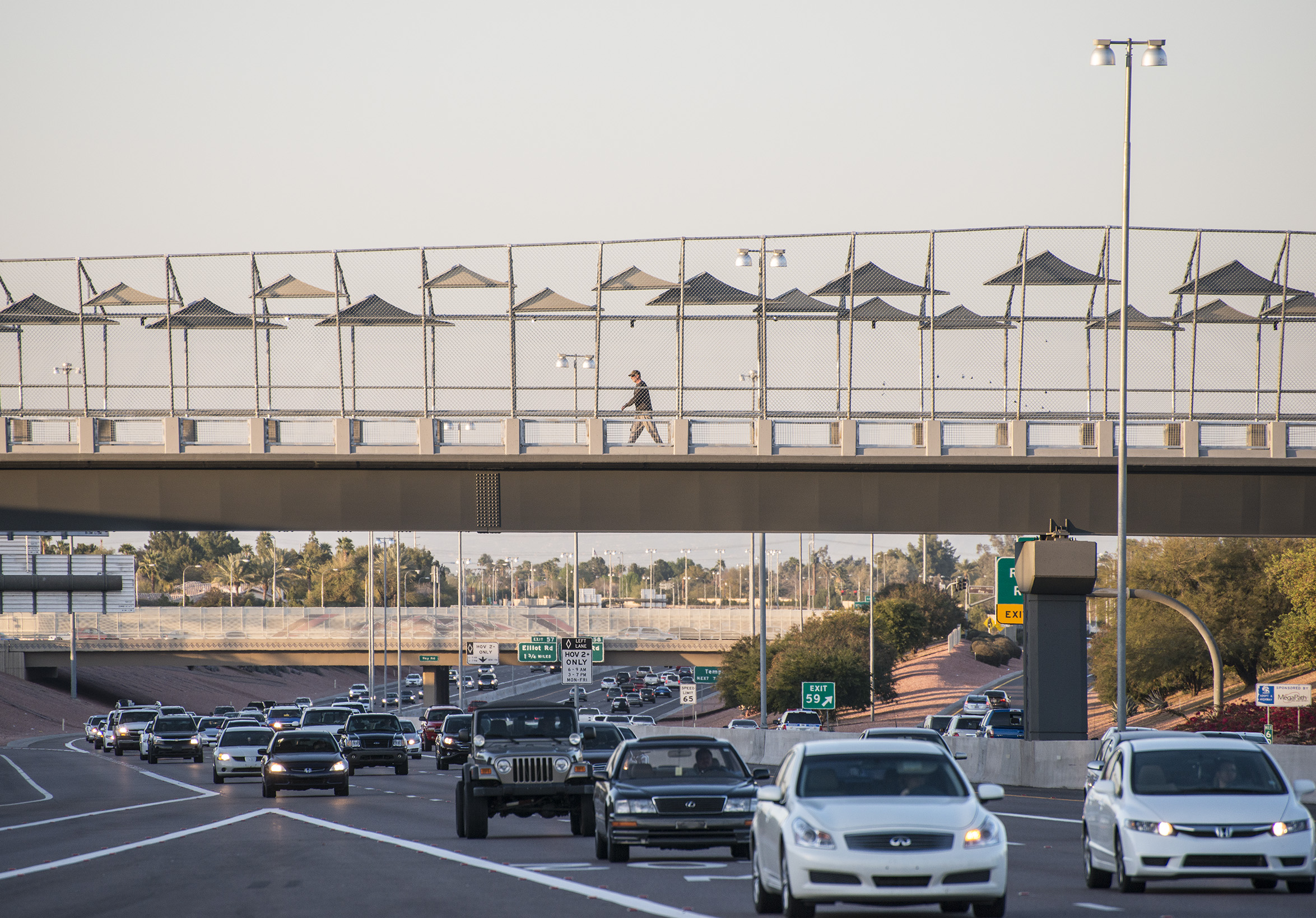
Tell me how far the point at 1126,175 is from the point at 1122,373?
13.8ft

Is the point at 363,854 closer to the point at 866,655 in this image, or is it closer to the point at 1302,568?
the point at 1302,568

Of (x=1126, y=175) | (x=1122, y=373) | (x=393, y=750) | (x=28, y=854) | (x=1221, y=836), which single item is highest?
(x=1126, y=175)

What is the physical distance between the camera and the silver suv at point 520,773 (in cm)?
2261

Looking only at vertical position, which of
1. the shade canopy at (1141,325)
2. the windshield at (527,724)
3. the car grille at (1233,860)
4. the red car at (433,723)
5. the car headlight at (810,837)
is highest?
the shade canopy at (1141,325)

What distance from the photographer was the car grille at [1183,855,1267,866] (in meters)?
14.4

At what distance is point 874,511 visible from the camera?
36.6 m

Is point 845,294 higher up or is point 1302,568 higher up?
point 845,294

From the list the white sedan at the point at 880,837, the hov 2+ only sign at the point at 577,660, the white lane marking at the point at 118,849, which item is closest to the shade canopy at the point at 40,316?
the white lane marking at the point at 118,849

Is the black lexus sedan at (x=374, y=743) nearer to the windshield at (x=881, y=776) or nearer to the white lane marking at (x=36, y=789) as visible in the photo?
the white lane marking at (x=36, y=789)

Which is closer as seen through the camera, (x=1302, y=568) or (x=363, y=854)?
(x=363, y=854)

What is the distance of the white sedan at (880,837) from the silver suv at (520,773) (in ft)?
30.6

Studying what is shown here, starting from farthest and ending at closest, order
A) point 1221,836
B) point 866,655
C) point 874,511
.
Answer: point 866,655 → point 874,511 → point 1221,836

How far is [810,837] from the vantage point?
12.5 metres

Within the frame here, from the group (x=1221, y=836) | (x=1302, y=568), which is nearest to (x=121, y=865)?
(x=1221, y=836)
